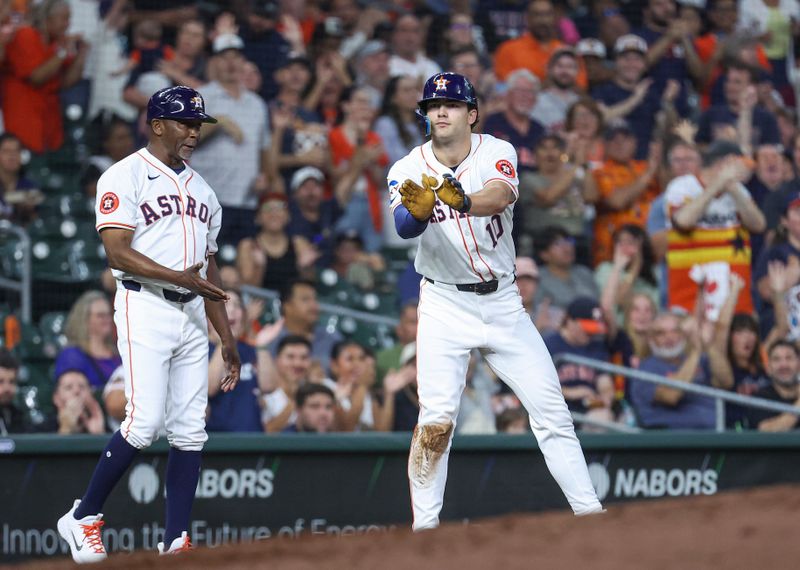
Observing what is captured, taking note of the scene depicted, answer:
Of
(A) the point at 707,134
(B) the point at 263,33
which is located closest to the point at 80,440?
(B) the point at 263,33

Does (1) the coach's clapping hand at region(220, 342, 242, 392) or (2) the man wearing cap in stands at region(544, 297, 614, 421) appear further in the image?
(2) the man wearing cap in stands at region(544, 297, 614, 421)

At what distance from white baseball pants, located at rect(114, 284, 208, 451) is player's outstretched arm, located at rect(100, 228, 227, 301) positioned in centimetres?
16

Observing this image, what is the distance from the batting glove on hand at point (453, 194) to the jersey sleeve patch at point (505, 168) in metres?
0.39

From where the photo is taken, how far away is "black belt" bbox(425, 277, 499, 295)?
5340 millimetres

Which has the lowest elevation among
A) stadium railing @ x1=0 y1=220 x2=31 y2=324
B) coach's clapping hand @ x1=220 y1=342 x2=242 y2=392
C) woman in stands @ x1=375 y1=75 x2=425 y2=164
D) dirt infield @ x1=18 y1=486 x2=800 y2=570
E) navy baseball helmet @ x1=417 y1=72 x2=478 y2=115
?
dirt infield @ x1=18 y1=486 x2=800 y2=570

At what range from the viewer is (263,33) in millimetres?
9781

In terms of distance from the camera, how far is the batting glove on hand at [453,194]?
4863mm

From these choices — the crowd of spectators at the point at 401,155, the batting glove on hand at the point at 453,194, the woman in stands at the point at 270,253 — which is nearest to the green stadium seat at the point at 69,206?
the crowd of spectators at the point at 401,155

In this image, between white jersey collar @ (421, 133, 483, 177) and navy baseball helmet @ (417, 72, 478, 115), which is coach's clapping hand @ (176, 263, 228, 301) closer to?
white jersey collar @ (421, 133, 483, 177)

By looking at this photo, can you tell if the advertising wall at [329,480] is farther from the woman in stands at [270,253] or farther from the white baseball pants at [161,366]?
the woman in stands at [270,253]

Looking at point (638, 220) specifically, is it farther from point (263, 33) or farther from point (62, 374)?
point (62, 374)

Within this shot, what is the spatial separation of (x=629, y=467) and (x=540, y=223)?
7.88 feet

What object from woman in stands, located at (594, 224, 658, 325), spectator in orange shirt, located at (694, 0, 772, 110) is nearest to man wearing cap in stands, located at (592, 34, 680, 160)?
spectator in orange shirt, located at (694, 0, 772, 110)

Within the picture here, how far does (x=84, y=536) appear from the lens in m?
5.21
